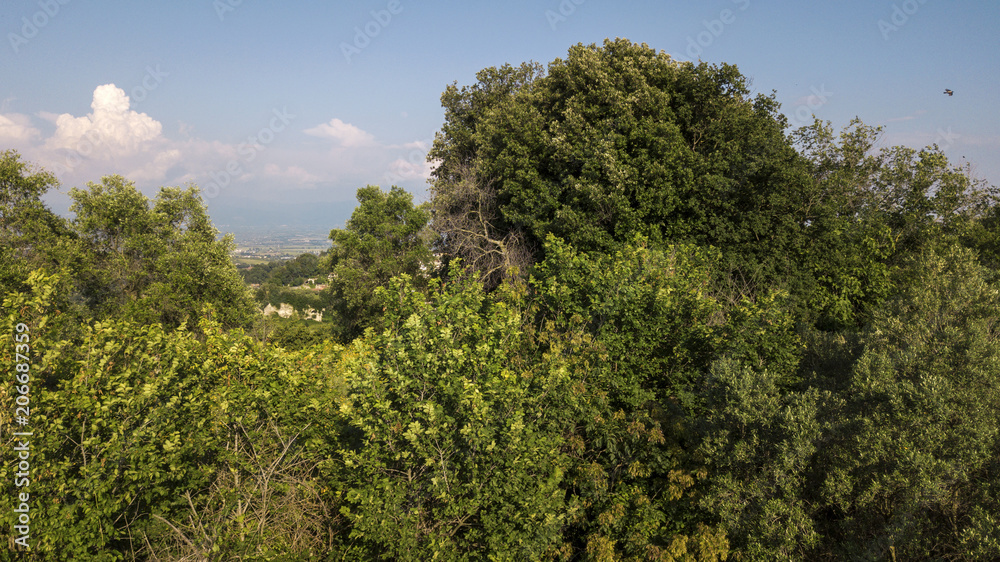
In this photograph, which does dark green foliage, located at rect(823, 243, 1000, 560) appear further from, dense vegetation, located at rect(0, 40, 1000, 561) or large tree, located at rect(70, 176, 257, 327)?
large tree, located at rect(70, 176, 257, 327)

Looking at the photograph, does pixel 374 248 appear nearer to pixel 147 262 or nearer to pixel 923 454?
pixel 147 262

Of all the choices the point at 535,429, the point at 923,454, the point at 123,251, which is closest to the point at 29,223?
the point at 123,251

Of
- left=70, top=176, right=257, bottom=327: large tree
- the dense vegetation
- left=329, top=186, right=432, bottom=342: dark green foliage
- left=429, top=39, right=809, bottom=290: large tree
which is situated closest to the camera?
the dense vegetation

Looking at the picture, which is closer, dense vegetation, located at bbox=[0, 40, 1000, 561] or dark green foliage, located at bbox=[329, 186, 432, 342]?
dense vegetation, located at bbox=[0, 40, 1000, 561]

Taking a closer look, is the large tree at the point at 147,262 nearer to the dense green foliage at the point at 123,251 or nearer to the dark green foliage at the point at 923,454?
the dense green foliage at the point at 123,251

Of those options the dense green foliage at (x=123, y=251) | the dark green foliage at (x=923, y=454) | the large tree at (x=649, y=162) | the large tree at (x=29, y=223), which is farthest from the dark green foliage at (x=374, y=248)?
the dark green foliage at (x=923, y=454)

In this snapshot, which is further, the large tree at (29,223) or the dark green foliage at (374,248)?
the dark green foliage at (374,248)

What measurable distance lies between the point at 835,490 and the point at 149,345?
10249mm

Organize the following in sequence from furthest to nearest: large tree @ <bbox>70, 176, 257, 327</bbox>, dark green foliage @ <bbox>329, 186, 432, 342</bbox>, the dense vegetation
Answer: dark green foliage @ <bbox>329, 186, 432, 342</bbox>
large tree @ <bbox>70, 176, 257, 327</bbox>
the dense vegetation

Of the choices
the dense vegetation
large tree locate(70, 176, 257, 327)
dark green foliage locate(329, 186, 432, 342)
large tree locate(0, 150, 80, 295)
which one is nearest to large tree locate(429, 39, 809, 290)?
the dense vegetation

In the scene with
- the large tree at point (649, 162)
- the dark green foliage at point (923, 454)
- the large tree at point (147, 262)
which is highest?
the large tree at point (649, 162)

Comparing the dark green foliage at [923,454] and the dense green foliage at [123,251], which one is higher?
the dense green foliage at [123,251]

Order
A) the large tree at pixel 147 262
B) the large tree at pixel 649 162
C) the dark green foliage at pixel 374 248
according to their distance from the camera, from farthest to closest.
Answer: the dark green foliage at pixel 374 248
the large tree at pixel 147 262
the large tree at pixel 649 162

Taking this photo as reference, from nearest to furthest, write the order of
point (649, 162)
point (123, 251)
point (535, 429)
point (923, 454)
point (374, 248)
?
point (923, 454) < point (535, 429) < point (649, 162) < point (123, 251) < point (374, 248)
